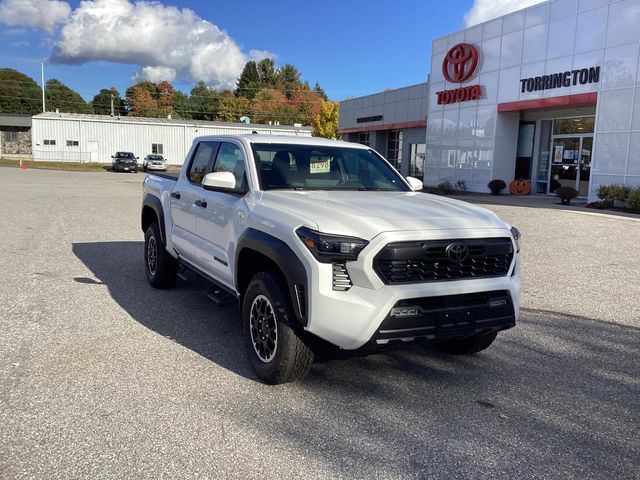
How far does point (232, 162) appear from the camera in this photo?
5164 millimetres

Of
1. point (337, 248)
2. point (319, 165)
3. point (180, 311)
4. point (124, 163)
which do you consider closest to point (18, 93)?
point (124, 163)

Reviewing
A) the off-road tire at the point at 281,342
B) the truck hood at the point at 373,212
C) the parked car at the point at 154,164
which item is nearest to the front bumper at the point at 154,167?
the parked car at the point at 154,164

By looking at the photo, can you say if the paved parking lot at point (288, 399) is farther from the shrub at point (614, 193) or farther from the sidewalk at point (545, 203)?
the shrub at point (614, 193)

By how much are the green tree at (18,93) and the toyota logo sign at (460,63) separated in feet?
324

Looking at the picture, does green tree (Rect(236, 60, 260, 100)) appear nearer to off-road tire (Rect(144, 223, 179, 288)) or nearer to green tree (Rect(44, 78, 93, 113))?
green tree (Rect(44, 78, 93, 113))

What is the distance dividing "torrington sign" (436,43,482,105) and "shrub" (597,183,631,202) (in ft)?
27.5

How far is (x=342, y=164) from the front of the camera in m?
5.25

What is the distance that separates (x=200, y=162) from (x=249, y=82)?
382ft

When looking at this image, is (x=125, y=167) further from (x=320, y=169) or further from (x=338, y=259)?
(x=338, y=259)

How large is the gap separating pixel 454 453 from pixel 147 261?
4937 mm

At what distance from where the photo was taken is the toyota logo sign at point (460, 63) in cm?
2509

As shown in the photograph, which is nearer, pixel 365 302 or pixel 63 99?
pixel 365 302

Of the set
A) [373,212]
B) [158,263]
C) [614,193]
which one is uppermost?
[373,212]

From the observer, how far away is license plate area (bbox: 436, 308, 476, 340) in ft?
12.0
